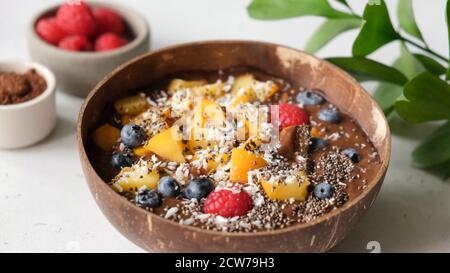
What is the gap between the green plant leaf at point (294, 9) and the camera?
2.27m

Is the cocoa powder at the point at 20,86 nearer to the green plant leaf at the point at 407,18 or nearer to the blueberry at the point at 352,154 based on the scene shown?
the blueberry at the point at 352,154

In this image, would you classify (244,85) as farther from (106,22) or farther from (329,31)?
(106,22)

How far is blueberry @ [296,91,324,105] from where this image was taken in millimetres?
2191

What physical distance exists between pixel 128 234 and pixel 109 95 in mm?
471

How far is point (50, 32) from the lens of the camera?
250 cm

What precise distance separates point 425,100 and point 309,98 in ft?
1.04

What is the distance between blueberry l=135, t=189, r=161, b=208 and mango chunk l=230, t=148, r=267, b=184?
0.61 ft

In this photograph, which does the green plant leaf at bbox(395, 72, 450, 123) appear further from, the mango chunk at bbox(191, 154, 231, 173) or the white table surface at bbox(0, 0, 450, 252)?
the mango chunk at bbox(191, 154, 231, 173)

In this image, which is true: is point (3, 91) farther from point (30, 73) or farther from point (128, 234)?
point (128, 234)

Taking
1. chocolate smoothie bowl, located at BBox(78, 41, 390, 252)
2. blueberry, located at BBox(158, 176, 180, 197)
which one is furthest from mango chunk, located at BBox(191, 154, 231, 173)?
blueberry, located at BBox(158, 176, 180, 197)

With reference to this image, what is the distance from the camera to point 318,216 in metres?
1.81

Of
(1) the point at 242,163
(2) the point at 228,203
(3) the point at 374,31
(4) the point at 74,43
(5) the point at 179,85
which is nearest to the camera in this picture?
(2) the point at 228,203

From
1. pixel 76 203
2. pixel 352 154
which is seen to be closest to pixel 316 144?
pixel 352 154

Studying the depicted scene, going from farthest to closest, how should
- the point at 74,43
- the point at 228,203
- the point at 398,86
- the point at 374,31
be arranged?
the point at 74,43, the point at 398,86, the point at 374,31, the point at 228,203
